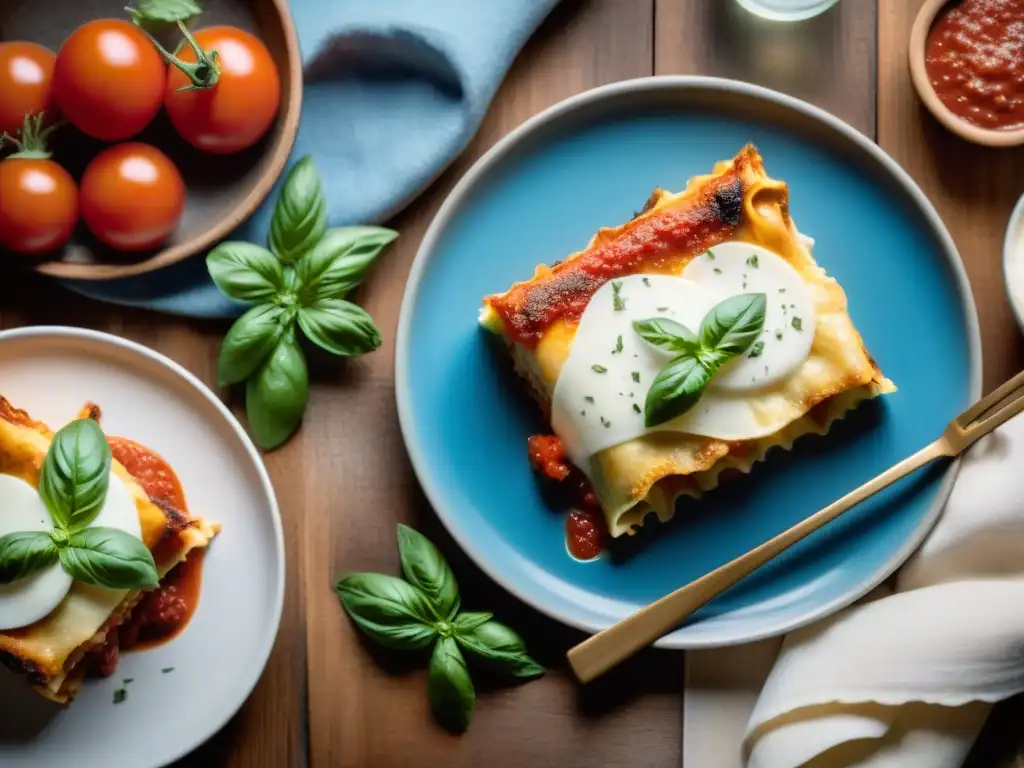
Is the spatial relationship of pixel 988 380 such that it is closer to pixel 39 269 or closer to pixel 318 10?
Result: pixel 318 10

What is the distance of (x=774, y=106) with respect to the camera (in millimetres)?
3066

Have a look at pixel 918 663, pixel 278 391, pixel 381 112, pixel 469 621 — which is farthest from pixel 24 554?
pixel 918 663

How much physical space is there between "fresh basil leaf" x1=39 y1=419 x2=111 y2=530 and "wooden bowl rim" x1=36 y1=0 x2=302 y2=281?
19.9 inches

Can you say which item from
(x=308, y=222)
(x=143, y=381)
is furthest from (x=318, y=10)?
(x=143, y=381)

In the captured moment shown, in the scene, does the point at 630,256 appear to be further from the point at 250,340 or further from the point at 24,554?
the point at 24,554

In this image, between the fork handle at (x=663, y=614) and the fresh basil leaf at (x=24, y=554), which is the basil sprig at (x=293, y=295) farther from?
the fork handle at (x=663, y=614)

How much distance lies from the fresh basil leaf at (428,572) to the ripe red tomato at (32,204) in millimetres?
1240

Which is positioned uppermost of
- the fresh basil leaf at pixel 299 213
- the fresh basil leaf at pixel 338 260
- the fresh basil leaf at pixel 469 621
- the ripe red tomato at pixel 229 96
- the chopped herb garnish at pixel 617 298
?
the ripe red tomato at pixel 229 96

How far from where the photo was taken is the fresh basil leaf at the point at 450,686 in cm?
296

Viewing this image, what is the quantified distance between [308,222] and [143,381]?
0.64 meters

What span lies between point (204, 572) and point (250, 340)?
670 mm

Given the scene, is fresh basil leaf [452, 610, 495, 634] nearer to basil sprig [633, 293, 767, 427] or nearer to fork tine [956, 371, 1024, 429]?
basil sprig [633, 293, 767, 427]

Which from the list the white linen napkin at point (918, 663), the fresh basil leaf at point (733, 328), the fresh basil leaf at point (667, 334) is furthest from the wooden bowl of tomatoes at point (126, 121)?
the white linen napkin at point (918, 663)

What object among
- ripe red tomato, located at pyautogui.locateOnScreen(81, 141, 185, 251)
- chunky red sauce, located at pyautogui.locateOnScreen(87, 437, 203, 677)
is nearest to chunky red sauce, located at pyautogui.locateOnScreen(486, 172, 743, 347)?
ripe red tomato, located at pyautogui.locateOnScreen(81, 141, 185, 251)
